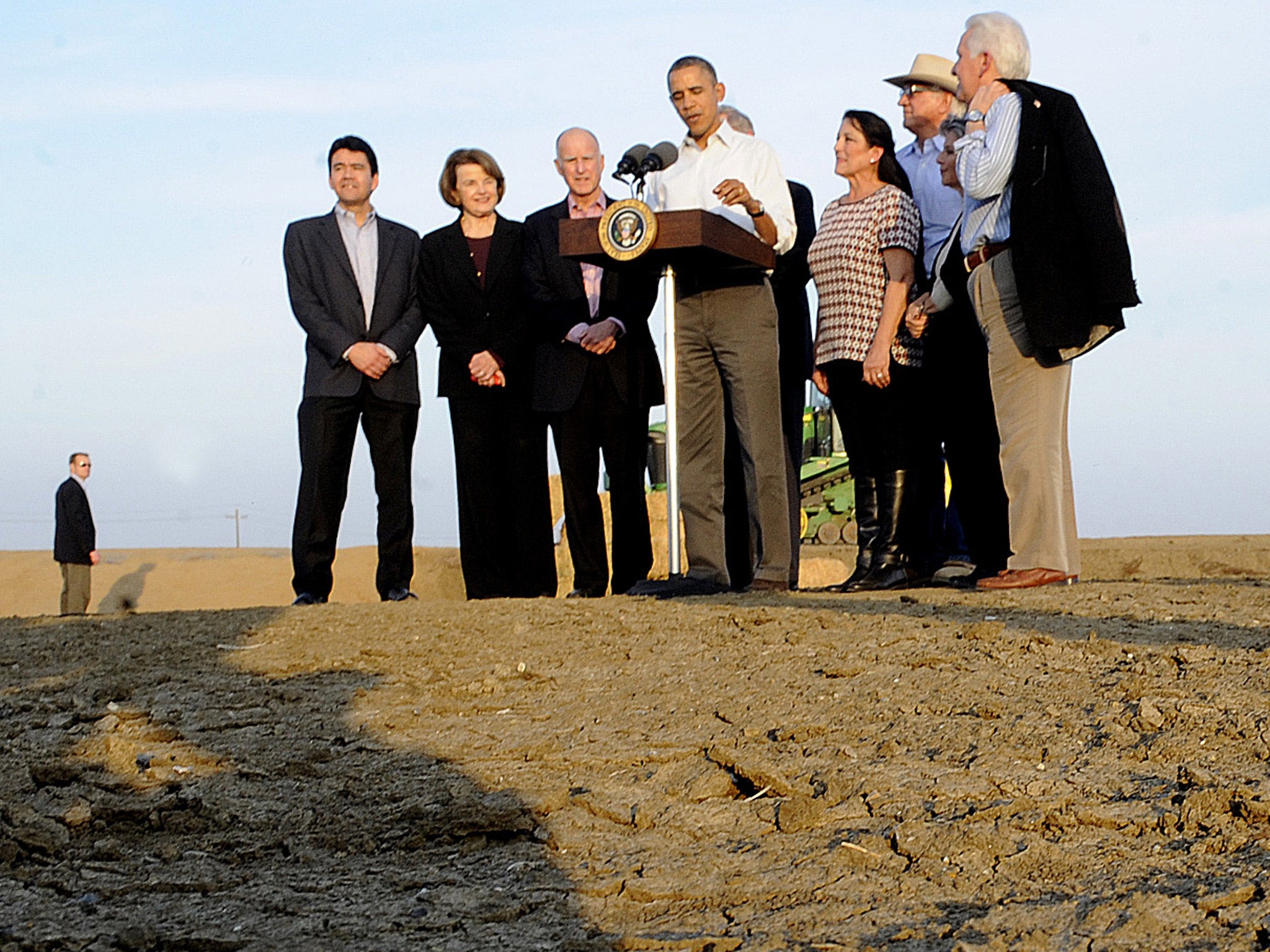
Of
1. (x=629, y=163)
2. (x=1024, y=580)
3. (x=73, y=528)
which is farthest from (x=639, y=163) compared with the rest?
(x=73, y=528)

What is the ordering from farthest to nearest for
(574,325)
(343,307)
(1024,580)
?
1. (343,307)
2. (574,325)
3. (1024,580)

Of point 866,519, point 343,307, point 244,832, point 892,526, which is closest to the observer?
point 244,832

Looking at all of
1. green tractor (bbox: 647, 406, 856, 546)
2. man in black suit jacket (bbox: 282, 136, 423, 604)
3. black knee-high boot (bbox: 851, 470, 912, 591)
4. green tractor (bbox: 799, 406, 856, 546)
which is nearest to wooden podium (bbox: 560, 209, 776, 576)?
black knee-high boot (bbox: 851, 470, 912, 591)

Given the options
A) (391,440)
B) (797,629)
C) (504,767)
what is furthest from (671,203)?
(504,767)

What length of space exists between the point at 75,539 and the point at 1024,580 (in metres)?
10.2

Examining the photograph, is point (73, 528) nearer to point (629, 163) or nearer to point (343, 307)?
point (343, 307)

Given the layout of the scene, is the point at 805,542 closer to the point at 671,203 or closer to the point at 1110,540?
the point at 1110,540

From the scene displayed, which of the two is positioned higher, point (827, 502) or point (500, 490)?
point (500, 490)

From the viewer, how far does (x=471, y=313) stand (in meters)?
6.52

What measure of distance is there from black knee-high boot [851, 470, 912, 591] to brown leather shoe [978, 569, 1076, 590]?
639 mm

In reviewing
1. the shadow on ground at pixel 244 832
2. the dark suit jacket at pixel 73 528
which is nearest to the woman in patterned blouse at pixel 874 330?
the shadow on ground at pixel 244 832

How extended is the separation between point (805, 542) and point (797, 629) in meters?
12.0

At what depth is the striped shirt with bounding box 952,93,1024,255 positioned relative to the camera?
5.19 meters

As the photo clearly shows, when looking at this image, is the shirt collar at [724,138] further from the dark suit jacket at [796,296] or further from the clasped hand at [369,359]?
the clasped hand at [369,359]
